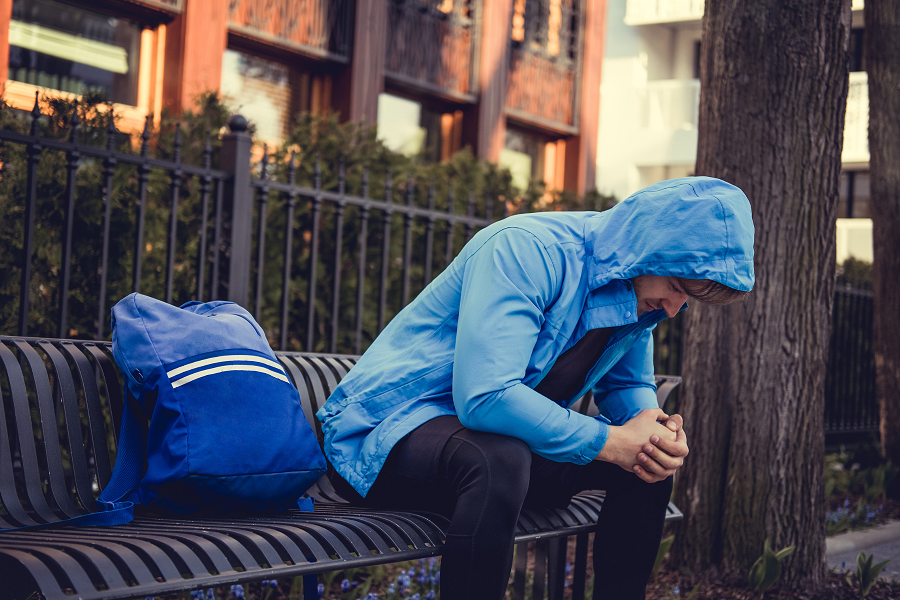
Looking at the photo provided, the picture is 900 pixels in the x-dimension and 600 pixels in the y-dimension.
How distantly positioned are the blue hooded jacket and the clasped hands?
62 mm

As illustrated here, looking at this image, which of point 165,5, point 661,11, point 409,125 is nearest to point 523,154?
point 409,125

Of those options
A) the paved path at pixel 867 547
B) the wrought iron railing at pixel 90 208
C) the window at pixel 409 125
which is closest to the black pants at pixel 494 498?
the wrought iron railing at pixel 90 208

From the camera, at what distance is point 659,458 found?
7.20 ft

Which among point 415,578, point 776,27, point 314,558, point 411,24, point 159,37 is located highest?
point 411,24

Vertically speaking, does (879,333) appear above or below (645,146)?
below

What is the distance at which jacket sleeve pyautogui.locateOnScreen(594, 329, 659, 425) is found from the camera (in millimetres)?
2598

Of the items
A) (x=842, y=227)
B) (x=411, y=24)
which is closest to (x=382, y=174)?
(x=411, y=24)

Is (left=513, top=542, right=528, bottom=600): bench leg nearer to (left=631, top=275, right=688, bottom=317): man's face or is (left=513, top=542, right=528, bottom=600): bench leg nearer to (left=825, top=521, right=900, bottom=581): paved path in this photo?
(left=631, top=275, right=688, bottom=317): man's face

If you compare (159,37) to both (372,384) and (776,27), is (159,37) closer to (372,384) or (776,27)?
(776,27)

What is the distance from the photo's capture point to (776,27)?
142 inches

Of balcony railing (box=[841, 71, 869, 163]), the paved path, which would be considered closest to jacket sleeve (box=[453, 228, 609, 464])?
the paved path

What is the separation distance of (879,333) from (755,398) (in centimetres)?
308

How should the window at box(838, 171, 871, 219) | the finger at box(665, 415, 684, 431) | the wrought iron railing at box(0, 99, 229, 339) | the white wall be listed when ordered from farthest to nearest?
the window at box(838, 171, 871, 219) < the white wall < the wrought iron railing at box(0, 99, 229, 339) < the finger at box(665, 415, 684, 431)

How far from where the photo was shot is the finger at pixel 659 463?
219 cm
